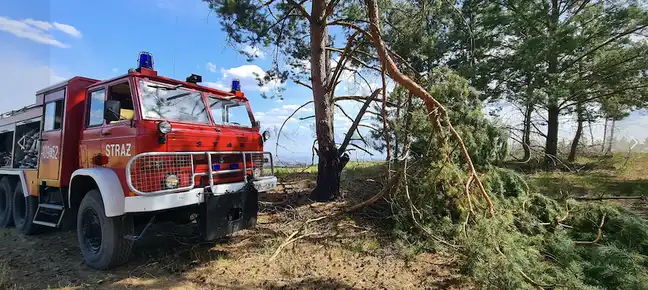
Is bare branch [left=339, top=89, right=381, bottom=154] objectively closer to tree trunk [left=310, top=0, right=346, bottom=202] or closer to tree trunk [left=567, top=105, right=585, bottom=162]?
tree trunk [left=310, top=0, right=346, bottom=202]

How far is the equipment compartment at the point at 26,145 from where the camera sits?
19.7 feet

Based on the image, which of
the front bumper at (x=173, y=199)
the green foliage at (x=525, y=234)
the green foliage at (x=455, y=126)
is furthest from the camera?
the green foliage at (x=455, y=126)

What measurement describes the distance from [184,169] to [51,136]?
111 inches

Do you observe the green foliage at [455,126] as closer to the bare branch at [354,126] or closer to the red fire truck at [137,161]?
the bare branch at [354,126]

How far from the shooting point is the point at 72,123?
5141mm

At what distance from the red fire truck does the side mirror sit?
0.01 m

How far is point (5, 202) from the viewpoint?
689cm

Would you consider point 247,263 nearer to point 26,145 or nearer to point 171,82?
point 171,82

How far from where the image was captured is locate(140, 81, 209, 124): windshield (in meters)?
4.39

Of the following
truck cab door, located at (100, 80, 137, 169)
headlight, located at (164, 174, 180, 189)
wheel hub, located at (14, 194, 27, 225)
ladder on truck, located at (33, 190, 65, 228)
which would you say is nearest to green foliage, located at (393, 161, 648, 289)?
headlight, located at (164, 174, 180, 189)

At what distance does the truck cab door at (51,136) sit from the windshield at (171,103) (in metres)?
1.77

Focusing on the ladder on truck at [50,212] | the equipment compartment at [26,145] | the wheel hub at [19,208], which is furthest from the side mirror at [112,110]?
the wheel hub at [19,208]

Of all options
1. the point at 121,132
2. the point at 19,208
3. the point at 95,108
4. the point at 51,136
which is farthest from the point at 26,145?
the point at 121,132

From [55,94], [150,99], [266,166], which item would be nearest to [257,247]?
[266,166]
